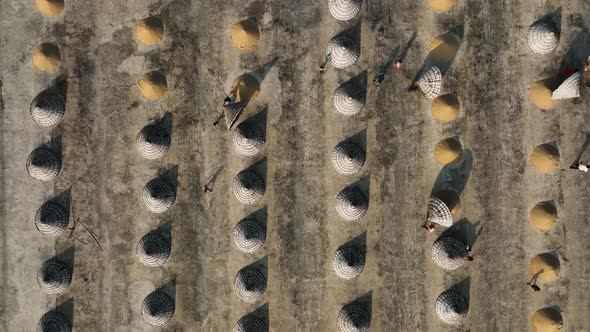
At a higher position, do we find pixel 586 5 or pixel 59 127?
pixel 586 5

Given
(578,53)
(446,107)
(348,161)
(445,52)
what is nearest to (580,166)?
(578,53)

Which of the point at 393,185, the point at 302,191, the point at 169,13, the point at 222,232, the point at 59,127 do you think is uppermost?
the point at 169,13

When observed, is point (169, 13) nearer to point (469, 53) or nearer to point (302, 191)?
point (302, 191)

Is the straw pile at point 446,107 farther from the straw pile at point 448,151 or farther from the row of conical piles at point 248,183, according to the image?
the row of conical piles at point 248,183

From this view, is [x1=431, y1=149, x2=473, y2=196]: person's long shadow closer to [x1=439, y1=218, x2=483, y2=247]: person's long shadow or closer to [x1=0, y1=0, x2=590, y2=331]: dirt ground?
[x1=0, y1=0, x2=590, y2=331]: dirt ground

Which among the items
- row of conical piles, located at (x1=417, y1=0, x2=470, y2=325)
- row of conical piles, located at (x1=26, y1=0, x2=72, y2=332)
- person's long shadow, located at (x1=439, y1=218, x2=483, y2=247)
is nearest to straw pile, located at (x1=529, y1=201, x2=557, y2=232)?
person's long shadow, located at (x1=439, y1=218, x2=483, y2=247)

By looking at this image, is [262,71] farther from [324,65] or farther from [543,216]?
[543,216]

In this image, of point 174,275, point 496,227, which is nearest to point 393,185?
point 496,227
